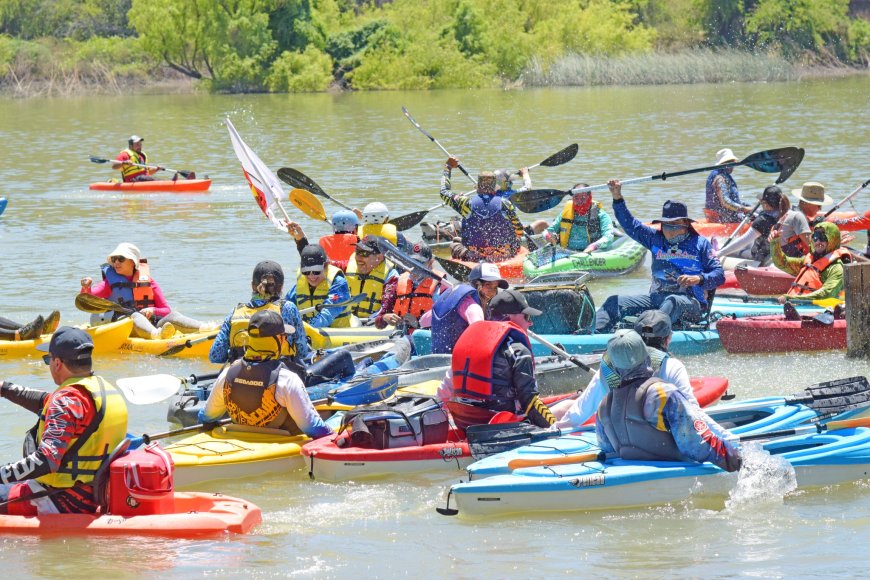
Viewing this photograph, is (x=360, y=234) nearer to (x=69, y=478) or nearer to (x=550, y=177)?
(x=69, y=478)

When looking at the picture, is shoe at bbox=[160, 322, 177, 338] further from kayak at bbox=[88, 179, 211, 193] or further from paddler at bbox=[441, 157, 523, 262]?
kayak at bbox=[88, 179, 211, 193]

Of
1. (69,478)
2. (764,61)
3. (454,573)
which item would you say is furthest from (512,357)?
(764,61)

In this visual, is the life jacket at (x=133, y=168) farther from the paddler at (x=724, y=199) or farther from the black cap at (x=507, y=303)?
the black cap at (x=507, y=303)

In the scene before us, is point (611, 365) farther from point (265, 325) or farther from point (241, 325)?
point (241, 325)

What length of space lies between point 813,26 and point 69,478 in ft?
185

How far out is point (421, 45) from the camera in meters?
58.4

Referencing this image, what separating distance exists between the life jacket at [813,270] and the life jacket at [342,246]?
3.84m

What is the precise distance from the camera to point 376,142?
33.8 m

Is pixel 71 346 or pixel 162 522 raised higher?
pixel 71 346

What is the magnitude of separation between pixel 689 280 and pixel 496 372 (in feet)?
11.7

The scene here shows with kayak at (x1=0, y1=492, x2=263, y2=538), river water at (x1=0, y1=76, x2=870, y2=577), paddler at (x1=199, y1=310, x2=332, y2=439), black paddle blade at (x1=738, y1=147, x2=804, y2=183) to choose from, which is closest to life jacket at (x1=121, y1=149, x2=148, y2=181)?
river water at (x1=0, y1=76, x2=870, y2=577)

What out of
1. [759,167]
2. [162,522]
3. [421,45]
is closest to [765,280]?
[759,167]

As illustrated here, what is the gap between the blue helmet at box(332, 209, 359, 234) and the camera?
12309mm

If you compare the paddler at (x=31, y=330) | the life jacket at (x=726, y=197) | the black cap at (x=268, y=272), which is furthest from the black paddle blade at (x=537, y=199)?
the black cap at (x=268, y=272)
